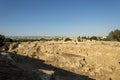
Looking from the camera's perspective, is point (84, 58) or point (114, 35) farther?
point (114, 35)

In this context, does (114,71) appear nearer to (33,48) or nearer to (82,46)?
(82,46)

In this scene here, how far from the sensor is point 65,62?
3347 centimetres

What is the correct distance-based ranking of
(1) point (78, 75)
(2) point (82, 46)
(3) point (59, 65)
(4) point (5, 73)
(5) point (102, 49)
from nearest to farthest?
(4) point (5, 73)
(1) point (78, 75)
(3) point (59, 65)
(5) point (102, 49)
(2) point (82, 46)

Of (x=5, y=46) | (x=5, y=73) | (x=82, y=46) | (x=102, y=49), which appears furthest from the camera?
(x=5, y=46)

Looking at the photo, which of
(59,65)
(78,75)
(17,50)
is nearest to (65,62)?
(59,65)

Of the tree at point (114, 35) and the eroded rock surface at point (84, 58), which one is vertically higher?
the tree at point (114, 35)

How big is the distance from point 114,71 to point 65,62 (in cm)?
810

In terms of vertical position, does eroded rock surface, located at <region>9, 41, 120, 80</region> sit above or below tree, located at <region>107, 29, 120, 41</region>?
below

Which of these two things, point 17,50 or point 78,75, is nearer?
point 78,75

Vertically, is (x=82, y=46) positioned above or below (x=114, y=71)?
above

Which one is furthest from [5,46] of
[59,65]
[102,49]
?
[102,49]

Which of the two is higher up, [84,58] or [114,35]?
[114,35]

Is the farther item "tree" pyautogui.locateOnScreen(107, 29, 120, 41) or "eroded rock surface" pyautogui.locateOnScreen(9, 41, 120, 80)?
"tree" pyautogui.locateOnScreen(107, 29, 120, 41)

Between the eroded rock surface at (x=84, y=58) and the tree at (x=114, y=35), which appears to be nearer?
the eroded rock surface at (x=84, y=58)
